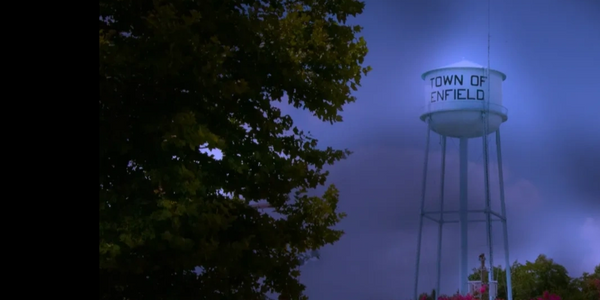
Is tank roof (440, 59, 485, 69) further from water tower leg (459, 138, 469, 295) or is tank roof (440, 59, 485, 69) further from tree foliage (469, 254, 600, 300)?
tree foliage (469, 254, 600, 300)

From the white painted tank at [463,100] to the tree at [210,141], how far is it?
11.2 meters

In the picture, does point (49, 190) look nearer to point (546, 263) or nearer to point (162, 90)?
point (162, 90)

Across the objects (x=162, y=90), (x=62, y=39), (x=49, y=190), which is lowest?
(x=49, y=190)

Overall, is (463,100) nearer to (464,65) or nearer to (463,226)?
(464,65)

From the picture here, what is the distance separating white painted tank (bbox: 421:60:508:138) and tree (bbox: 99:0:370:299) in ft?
36.7

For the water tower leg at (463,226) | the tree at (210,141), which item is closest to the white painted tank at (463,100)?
the water tower leg at (463,226)

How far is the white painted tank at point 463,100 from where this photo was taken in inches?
750

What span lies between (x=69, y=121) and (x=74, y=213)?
15.7 inches

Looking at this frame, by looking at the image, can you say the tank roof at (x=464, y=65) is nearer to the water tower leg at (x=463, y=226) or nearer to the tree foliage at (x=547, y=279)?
the water tower leg at (x=463, y=226)

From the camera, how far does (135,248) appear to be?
652cm

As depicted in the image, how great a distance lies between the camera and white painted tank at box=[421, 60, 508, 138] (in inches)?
750

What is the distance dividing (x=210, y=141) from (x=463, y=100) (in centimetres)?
1360

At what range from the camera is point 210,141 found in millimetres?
6223

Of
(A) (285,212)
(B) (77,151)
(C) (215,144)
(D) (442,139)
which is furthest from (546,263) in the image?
(B) (77,151)
